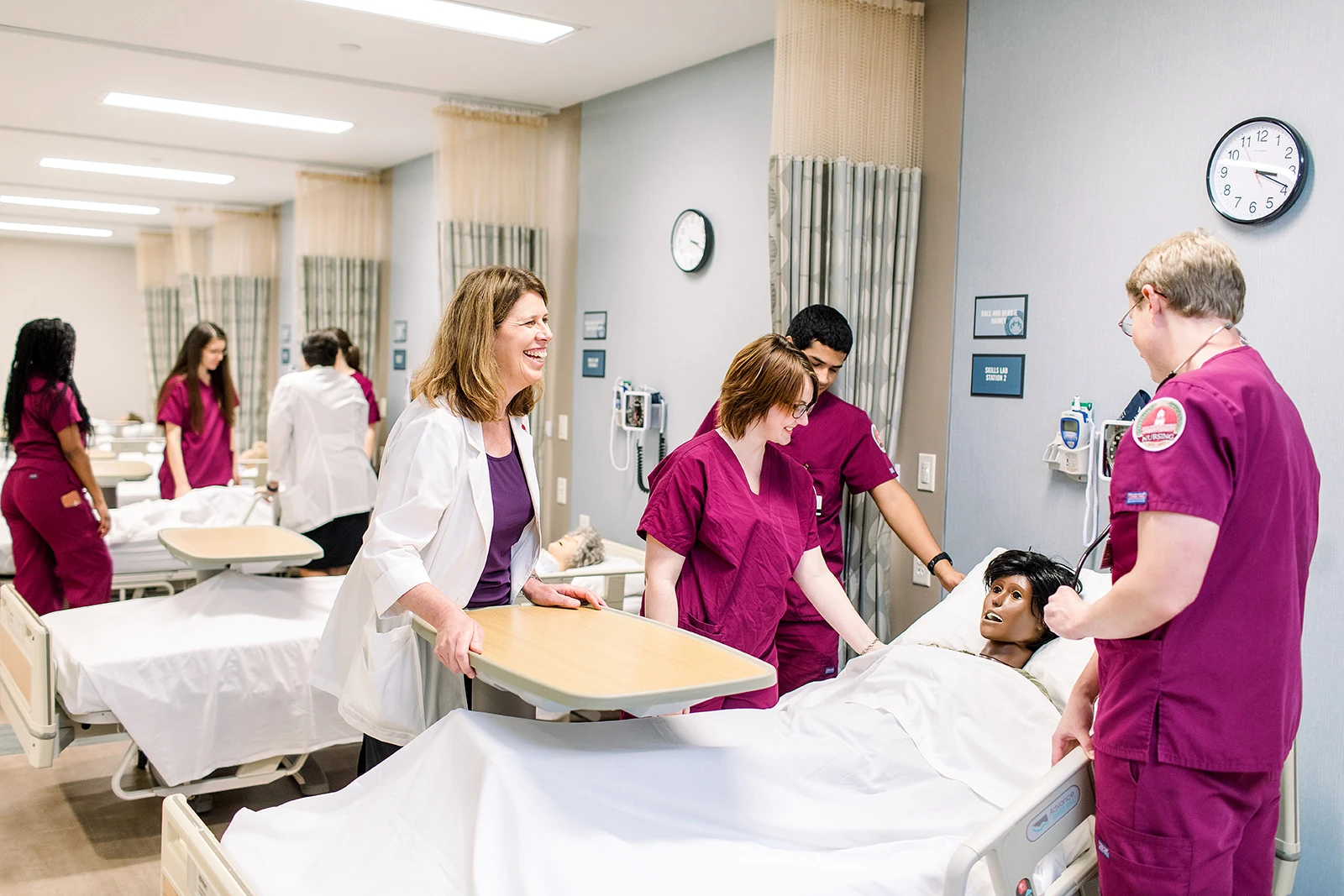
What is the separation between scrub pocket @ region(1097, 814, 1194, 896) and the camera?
1.55m

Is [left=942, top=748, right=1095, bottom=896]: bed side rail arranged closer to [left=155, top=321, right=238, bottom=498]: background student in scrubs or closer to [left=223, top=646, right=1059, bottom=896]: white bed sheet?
[left=223, top=646, right=1059, bottom=896]: white bed sheet

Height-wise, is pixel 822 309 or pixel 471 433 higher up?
pixel 822 309

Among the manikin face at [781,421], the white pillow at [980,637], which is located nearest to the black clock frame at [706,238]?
the white pillow at [980,637]

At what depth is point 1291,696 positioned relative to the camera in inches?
64.7

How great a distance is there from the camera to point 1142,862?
1.58 m

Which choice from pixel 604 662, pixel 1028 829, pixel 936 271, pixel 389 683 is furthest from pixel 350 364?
pixel 1028 829

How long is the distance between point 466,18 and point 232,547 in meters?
2.02

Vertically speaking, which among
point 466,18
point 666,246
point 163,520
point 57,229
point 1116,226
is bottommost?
point 163,520

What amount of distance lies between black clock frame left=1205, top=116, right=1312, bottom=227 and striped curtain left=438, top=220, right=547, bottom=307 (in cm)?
293

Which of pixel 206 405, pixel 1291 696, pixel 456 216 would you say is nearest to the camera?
pixel 1291 696

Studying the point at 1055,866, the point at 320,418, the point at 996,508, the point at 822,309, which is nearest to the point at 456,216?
the point at 320,418

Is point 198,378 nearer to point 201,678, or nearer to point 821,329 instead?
point 201,678

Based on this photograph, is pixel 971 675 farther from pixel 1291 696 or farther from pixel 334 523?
pixel 334 523

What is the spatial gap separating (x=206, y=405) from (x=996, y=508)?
4120 mm
